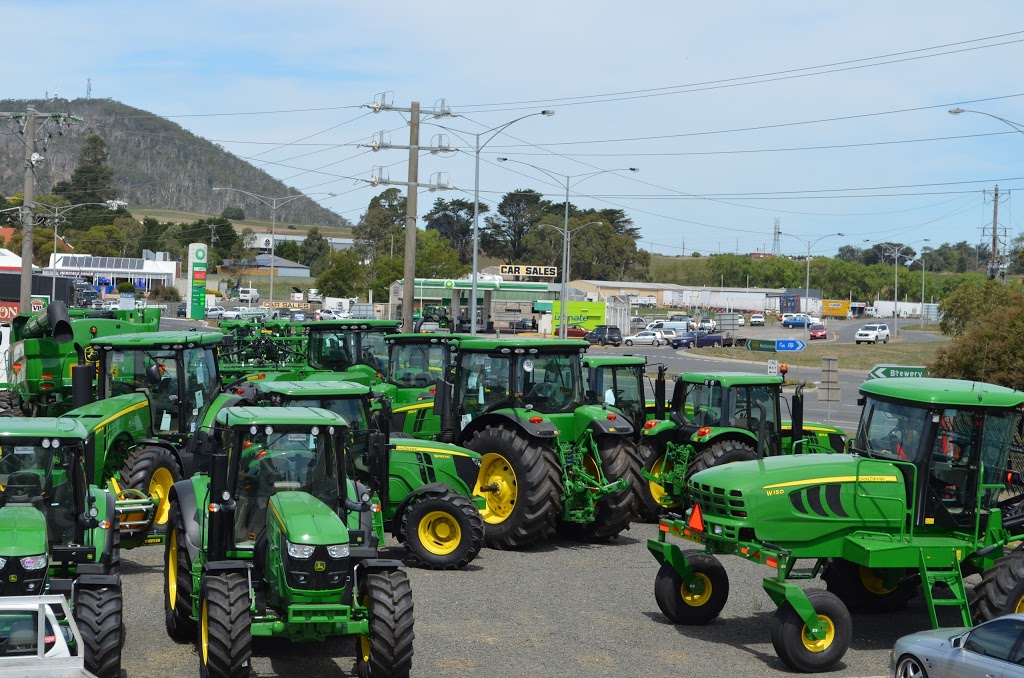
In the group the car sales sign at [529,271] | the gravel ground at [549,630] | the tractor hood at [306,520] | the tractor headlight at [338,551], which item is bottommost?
the gravel ground at [549,630]

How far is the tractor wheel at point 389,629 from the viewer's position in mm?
8867

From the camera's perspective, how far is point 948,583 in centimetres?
1133

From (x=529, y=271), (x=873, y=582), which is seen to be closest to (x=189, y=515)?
(x=873, y=582)

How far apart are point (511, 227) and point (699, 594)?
475ft

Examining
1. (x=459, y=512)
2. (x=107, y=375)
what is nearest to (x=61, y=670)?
(x=459, y=512)

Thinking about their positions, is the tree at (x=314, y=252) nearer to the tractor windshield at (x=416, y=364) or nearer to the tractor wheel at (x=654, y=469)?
the tractor windshield at (x=416, y=364)

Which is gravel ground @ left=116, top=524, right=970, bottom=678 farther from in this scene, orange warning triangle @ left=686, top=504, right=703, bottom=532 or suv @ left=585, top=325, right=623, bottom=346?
suv @ left=585, top=325, right=623, bottom=346

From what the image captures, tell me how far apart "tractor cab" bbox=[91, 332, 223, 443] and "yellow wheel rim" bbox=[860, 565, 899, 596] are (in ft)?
30.8

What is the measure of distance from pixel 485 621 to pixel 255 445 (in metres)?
3.57

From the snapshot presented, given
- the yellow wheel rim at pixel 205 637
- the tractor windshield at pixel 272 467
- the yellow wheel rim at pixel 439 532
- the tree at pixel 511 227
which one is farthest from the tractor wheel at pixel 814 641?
the tree at pixel 511 227

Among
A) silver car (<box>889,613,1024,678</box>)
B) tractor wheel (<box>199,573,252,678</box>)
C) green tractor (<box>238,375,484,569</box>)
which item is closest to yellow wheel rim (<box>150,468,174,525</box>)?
green tractor (<box>238,375,484,569</box>)

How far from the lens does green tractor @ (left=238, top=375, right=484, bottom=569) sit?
12873 mm

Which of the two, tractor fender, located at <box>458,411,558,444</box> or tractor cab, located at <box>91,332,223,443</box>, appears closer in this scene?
tractor fender, located at <box>458,411,558,444</box>

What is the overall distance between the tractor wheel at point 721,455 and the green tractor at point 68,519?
8649 mm
